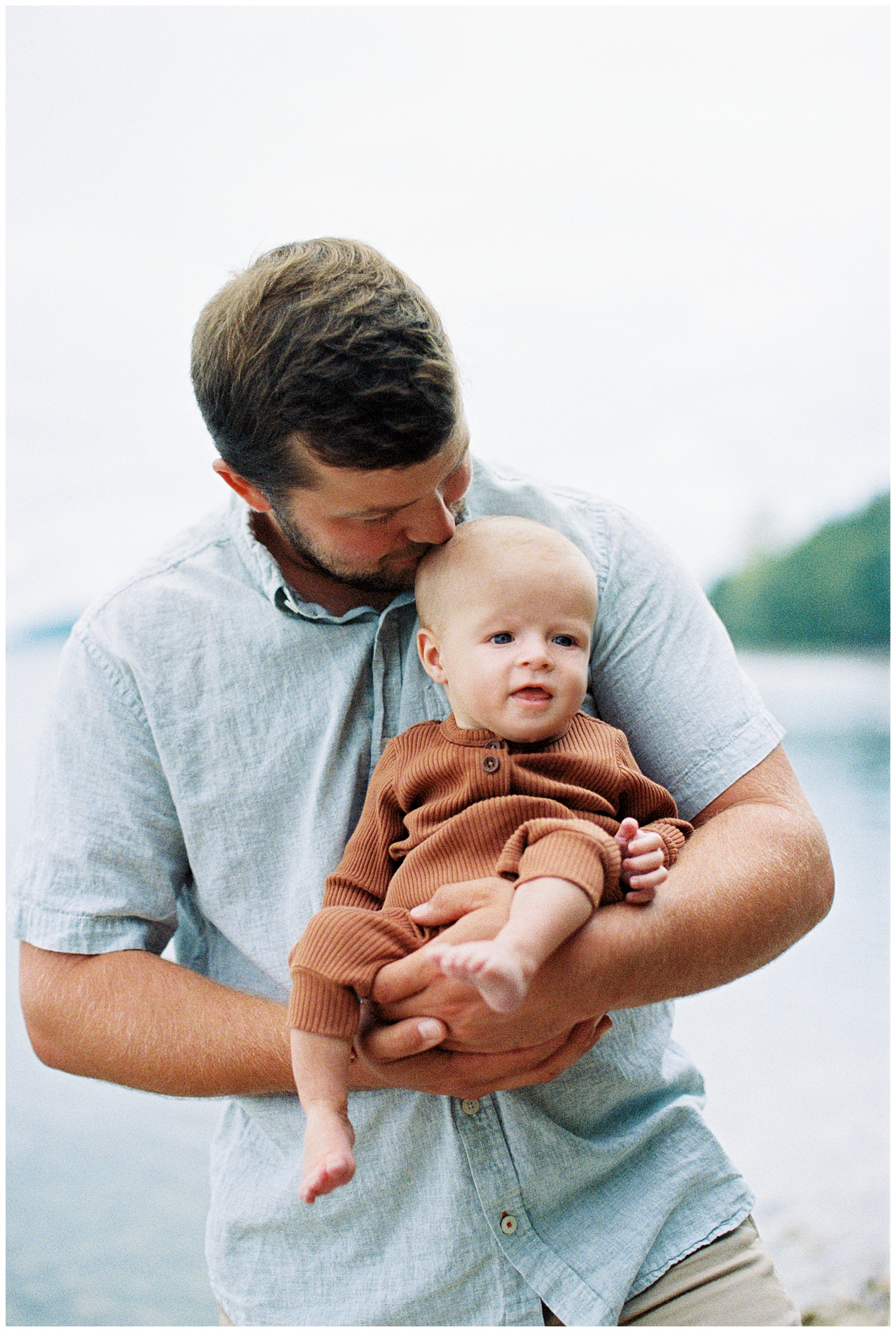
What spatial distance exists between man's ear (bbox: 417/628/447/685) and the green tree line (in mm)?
2183

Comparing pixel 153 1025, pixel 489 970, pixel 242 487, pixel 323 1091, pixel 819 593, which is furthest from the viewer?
pixel 819 593

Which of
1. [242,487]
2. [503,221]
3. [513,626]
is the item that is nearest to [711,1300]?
[513,626]

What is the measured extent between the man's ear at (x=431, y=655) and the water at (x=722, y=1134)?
1.55 metres

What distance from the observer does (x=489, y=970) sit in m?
1.00

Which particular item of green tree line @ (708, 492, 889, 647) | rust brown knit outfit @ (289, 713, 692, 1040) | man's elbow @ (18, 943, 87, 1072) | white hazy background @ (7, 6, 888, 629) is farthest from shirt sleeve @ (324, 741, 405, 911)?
green tree line @ (708, 492, 889, 647)

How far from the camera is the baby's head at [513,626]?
127cm

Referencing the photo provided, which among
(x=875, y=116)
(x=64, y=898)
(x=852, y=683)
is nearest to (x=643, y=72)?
(x=875, y=116)

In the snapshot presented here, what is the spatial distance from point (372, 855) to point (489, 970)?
0.34 metres

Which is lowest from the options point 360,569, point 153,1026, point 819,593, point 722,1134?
point 722,1134

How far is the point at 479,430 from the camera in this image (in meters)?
1.66

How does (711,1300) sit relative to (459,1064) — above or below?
below

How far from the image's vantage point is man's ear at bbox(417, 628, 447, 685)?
1359 millimetres

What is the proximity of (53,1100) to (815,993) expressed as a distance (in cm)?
220

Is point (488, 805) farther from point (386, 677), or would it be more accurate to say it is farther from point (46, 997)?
point (46, 997)
